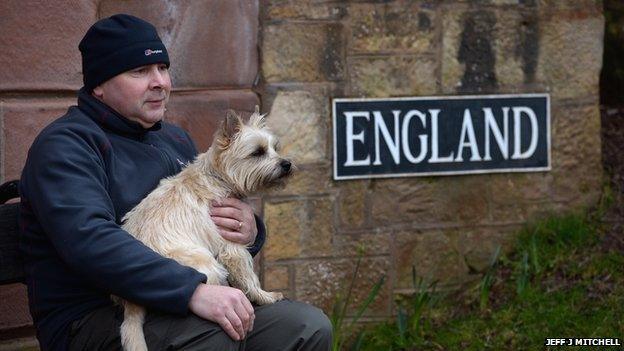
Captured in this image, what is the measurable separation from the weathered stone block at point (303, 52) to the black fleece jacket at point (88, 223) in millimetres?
1520

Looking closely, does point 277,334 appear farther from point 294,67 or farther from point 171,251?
point 294,67

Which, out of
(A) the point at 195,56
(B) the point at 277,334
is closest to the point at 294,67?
(A) the point at 195,56

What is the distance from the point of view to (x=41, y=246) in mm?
3346

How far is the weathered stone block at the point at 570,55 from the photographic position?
5.57 metres

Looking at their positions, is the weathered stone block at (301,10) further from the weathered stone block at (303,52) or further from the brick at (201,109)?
the brick at (201,109)

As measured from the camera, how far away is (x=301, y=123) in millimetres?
5172

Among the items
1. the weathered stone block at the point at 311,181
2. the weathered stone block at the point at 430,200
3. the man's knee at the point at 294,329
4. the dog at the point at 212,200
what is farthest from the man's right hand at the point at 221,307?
the weathered stone block at the point at 430,200

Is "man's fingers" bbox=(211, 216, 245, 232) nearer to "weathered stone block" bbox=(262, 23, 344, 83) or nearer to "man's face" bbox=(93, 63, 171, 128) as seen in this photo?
"man's face" bbox=(93, 63, 171, 128)

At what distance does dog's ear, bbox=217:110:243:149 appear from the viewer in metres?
3.56

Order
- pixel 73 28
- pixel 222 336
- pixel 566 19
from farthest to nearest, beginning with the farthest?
pixel 566 19 → pixel 73 28 → pixel 222 336

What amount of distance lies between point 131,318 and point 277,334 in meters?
0.54

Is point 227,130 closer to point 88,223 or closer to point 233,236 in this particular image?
point 233,236

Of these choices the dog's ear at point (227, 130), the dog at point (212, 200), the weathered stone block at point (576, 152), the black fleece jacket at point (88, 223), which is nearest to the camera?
the black fleece jacket at point (88, 223)

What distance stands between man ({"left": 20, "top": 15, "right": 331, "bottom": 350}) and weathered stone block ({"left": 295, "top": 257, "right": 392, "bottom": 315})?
1497 millimetres
